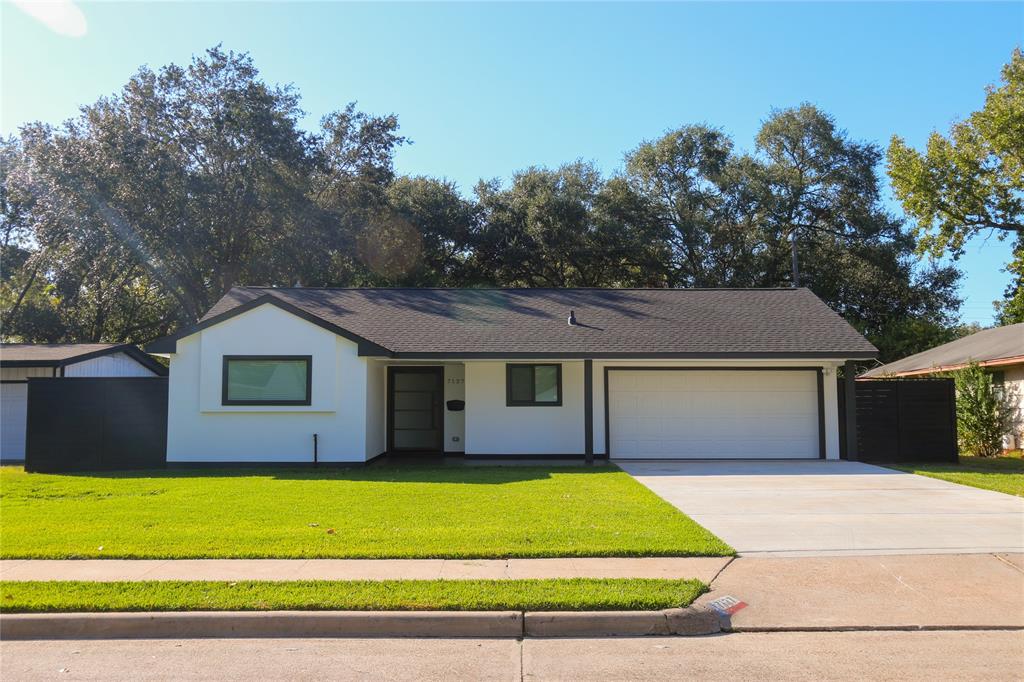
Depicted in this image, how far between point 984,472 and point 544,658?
43.3 feet

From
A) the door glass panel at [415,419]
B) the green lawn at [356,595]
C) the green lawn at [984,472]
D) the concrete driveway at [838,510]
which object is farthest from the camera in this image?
the door glass panel at [415,419]

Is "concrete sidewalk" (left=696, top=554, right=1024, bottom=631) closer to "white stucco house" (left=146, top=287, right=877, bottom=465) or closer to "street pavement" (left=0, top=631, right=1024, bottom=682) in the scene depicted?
"street pavement" (left=0, top=631, right=1024, bottom=682)

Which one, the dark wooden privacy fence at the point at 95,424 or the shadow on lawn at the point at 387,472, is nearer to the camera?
the shadow on lawn at the point at 387,472

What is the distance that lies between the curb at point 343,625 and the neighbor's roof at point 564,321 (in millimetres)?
9580

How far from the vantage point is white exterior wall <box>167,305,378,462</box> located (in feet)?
48.9

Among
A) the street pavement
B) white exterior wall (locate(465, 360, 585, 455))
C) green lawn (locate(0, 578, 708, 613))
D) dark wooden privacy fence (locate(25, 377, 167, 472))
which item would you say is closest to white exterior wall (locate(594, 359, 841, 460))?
white exterior wall (locate(465, 360, 585, 455))

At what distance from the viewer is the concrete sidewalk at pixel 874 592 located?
18.3 ft

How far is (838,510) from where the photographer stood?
9.83m

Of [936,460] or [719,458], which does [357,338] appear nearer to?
[719,458]

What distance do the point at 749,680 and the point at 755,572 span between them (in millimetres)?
2333

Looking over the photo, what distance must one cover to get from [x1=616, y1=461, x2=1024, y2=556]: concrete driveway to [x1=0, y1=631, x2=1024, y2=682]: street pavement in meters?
2.34

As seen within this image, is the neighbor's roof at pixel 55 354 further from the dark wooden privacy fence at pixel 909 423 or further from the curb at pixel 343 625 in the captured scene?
the dark wooden privacy fence at pixel 909 423

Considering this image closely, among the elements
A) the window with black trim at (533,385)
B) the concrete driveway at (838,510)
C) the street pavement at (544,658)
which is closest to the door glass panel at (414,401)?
the window with black trim at (533,385)

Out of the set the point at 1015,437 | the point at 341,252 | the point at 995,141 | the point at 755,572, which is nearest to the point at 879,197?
the point at 995,141
